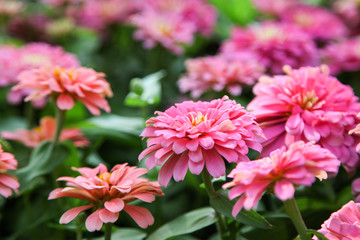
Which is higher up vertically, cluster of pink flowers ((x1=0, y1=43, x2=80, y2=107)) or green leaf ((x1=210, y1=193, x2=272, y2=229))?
→ cluster of pink flowers ((x1=0, y1=43, x2=80, y2=107))

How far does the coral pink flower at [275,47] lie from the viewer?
80 centimetres

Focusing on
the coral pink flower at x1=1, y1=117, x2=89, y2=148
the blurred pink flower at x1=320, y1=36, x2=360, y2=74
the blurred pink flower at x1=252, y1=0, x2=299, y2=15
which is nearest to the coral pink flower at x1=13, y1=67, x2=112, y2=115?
the coral pink flower at x1=1, y1=117, x2=89, y2=148

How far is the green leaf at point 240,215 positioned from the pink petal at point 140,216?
2.6 inches

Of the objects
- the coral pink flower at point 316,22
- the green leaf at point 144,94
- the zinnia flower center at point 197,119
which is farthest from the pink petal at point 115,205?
the coral pink flower at point 316,22

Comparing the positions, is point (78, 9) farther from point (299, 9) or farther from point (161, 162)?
point (161, 162)

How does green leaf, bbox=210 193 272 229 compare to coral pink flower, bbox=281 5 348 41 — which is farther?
coral pink flower, bbox=281 5 348 41

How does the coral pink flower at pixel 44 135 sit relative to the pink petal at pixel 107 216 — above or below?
below

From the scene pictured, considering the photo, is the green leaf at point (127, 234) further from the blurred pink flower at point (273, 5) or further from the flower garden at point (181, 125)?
the blurred pink flower at point (273, 5)

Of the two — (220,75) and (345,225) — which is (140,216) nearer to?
(345,225)

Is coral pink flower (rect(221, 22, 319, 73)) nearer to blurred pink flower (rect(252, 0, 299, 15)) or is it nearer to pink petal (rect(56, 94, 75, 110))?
blurred pink flower (rect(252, 0, 299, 15))

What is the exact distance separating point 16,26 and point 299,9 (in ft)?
2.27

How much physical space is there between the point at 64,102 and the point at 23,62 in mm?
267

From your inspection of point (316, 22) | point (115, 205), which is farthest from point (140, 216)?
point (316, 22)

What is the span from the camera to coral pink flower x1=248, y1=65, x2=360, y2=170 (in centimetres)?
51
